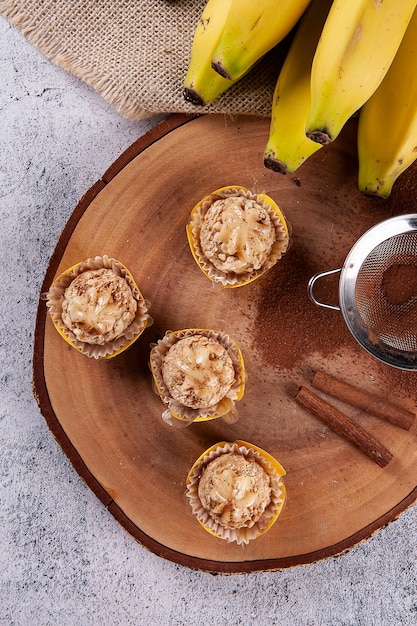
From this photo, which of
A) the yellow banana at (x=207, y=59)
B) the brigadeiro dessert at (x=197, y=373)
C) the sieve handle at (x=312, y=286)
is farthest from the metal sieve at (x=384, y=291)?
the yellow banana at (x=207, y=59)

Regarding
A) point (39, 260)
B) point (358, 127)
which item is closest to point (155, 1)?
point (358, 127)

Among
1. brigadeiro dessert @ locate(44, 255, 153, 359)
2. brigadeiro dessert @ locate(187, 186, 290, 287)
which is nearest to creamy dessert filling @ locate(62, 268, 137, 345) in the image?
brigadeiro dessert @ locate(44, 255, 153, 359)

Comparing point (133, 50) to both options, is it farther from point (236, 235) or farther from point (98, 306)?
point (98, 306)

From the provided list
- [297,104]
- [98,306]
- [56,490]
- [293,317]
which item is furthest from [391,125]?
[56,490]

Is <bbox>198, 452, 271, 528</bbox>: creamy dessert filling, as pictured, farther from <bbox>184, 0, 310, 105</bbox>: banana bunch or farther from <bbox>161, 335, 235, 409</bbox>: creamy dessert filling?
<bbox>184, 0, 310, 105</bbox>: banana bunch

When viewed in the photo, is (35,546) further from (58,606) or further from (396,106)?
(396,106)
